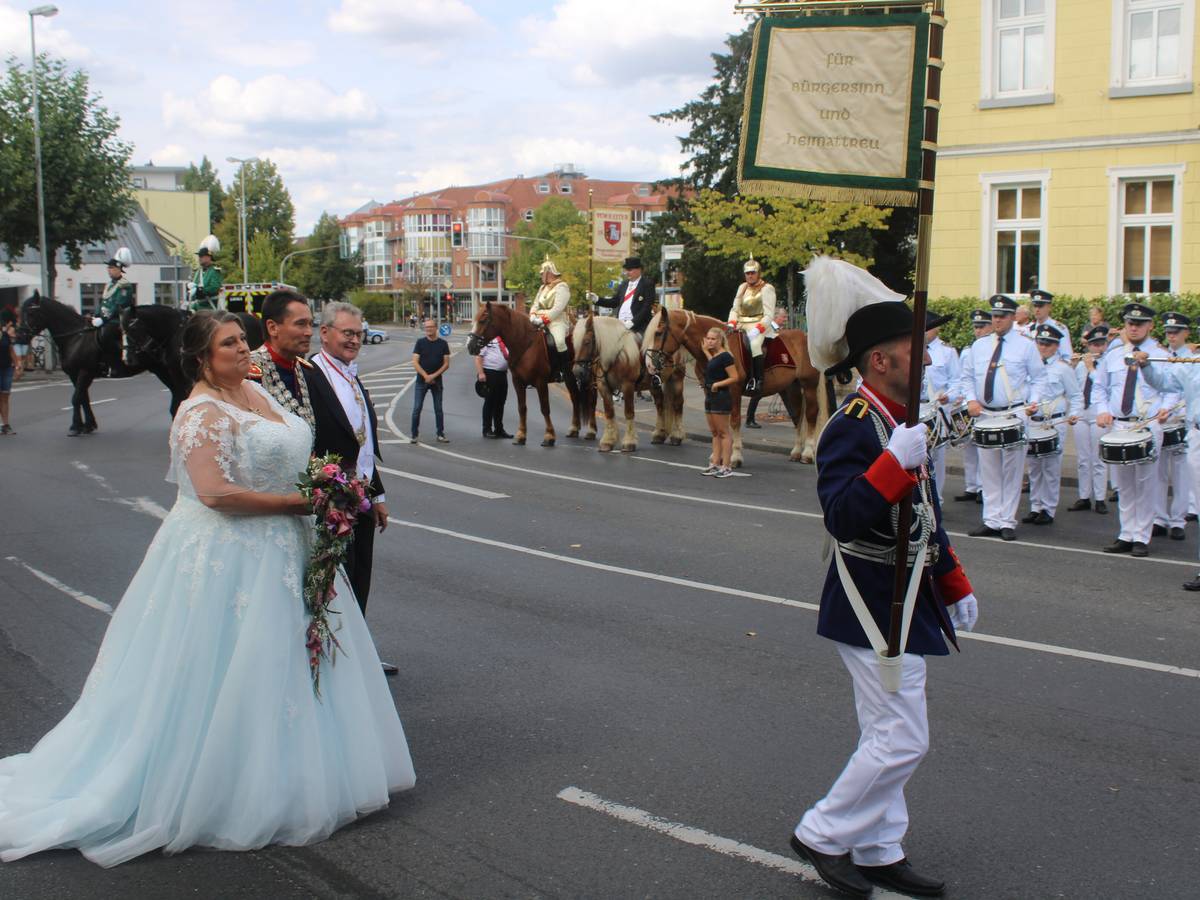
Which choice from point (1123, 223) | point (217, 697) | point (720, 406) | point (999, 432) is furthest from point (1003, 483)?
point (1123, 223)

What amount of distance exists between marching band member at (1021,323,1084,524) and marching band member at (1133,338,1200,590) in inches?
47.5

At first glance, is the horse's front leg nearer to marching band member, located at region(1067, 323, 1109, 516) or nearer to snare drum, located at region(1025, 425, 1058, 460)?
marching band member, located at region(1067, 323, 1109, 516)

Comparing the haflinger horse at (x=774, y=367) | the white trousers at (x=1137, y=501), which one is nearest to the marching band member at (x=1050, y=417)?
the white trousers at (x=1137, y=501)

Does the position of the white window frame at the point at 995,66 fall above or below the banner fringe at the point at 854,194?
above

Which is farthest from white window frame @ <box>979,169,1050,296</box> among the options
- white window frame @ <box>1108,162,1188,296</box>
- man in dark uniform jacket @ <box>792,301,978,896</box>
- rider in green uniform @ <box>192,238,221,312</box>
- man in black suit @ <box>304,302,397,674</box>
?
man in dark uniform jacket @ <box>792,301,978,896</box>

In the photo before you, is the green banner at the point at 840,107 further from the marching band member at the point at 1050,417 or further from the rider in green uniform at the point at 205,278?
the rider in green uniform at the point at 205,278

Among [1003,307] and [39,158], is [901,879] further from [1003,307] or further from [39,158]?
[39,158]

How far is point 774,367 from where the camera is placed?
57.5 ft

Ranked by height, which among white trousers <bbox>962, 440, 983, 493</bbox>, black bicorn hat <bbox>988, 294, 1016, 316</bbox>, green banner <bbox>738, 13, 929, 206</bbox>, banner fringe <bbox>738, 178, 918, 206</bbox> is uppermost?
green banner <bbox>738, 13, 929, 206</bbox>

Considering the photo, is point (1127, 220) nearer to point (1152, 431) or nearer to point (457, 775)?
point (1152, 431)

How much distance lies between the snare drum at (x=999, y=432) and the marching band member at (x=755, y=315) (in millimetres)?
6083

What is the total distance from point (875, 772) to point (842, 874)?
1.41 feet

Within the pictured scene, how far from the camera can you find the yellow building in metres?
23.2

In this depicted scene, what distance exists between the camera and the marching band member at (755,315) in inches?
682
